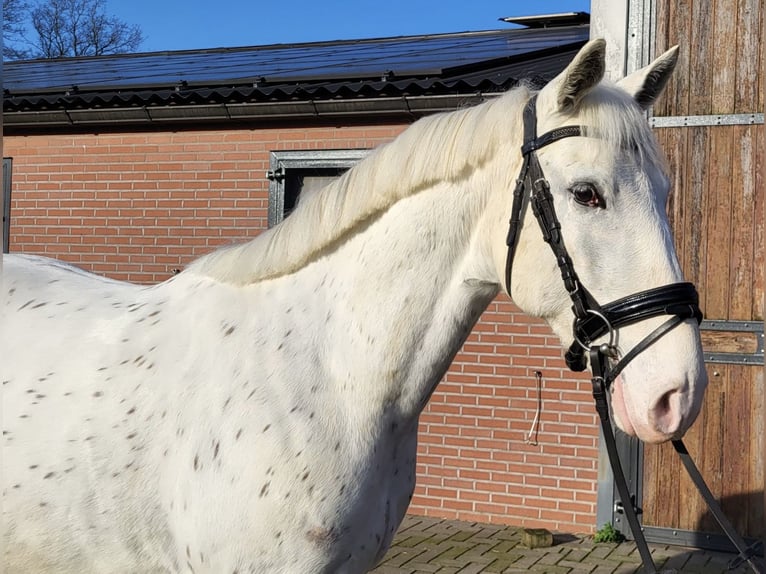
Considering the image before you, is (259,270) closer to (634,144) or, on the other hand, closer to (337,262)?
(337,262)

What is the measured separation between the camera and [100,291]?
3098 millimetres

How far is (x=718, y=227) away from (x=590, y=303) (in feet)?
13.9

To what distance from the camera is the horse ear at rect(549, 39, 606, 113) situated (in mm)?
2248

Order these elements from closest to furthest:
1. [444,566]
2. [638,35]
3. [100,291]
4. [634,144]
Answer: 1. [634,144]
2. [100,291]
3. [444,566]
4. [638,35]

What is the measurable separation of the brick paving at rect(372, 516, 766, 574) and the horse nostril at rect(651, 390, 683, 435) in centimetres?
387

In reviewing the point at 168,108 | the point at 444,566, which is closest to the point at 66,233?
the point at 168,108

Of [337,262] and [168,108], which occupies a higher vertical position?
[168,108]

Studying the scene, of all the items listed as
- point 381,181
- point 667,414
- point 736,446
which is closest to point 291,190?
point 736,446

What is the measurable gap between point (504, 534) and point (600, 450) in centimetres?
99

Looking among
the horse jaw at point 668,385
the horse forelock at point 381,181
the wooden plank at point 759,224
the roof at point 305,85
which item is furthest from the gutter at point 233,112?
the horse jaw at point 668,385

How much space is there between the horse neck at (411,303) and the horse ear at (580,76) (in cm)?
36

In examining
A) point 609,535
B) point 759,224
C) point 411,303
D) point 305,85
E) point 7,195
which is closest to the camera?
point 411,303

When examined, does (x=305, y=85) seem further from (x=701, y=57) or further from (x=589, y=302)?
(x=589, y=302)

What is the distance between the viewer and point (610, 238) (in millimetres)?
2232
